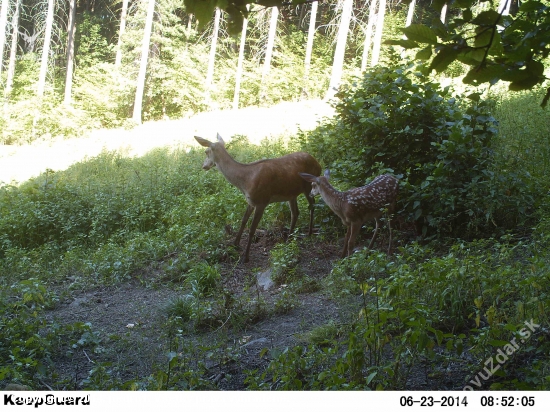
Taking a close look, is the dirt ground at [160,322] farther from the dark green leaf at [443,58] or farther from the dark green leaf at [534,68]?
the dark green leaf at [534,68]

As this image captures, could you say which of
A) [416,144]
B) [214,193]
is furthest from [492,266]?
[214,193]

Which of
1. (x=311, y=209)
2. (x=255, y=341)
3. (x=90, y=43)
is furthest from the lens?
(x=90, y=43)

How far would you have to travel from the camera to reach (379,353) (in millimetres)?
4055

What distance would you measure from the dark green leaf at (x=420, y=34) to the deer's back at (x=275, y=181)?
20.7ft

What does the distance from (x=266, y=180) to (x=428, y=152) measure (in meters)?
2.44

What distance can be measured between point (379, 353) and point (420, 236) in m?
4.08

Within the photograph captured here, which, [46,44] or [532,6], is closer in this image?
[532,6]

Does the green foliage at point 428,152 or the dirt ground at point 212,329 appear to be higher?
the green foliage at point 428,152

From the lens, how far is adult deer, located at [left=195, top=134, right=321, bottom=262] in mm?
8812

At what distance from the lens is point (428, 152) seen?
→ 866 cm

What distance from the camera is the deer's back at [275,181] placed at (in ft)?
28.9

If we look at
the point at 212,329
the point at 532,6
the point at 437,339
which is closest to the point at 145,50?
the point at 212,329

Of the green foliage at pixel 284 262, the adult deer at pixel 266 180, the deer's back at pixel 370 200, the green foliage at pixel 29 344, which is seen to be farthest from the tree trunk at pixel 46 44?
the green foliage at pixel 29 344

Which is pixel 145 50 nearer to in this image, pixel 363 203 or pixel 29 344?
pixel 363 203
